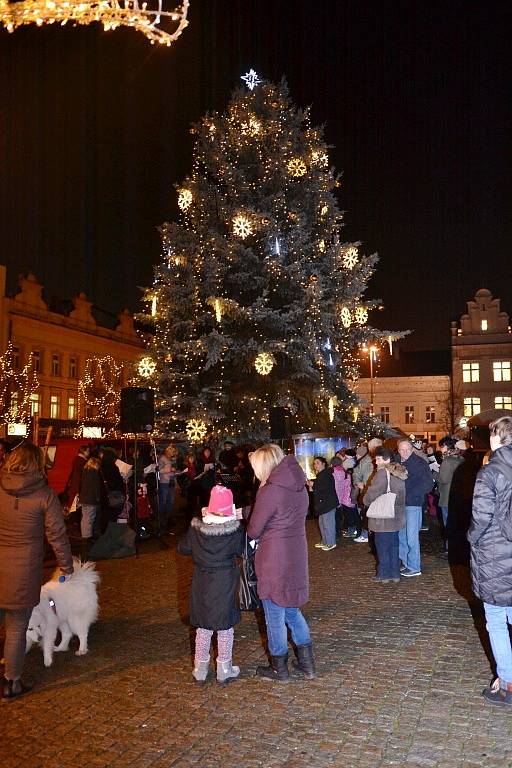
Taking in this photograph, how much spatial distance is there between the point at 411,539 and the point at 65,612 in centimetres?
588

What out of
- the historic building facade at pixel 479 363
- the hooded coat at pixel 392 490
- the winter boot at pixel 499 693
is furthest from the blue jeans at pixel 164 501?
the historic building facade at pixel 479 363

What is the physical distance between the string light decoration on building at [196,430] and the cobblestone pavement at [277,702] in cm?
1227

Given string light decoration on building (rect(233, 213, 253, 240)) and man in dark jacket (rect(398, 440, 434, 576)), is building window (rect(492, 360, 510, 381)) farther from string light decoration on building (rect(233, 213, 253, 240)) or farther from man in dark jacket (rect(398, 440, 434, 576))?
man in dark jacket (rect(398, 440, 434, 576))

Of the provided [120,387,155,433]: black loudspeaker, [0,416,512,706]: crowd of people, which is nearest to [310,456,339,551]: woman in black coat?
[120,387,155,433]: black loudspeaker

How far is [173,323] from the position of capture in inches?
869

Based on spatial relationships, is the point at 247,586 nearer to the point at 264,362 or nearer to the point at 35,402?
the point at 264,362

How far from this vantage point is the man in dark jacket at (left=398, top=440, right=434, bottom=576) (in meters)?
10.6

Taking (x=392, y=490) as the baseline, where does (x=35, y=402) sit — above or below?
above

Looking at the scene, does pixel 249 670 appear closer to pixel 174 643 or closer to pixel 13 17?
pixel 174 643

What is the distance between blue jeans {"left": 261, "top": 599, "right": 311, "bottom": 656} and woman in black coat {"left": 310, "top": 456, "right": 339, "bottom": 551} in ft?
22.4

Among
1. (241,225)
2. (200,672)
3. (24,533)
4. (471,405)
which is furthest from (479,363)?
(24,533)

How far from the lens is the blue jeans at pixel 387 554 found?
975 cm

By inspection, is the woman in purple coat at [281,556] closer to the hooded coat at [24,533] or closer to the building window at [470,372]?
the hooded coat at [24,533]

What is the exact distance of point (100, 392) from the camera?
4403cm
